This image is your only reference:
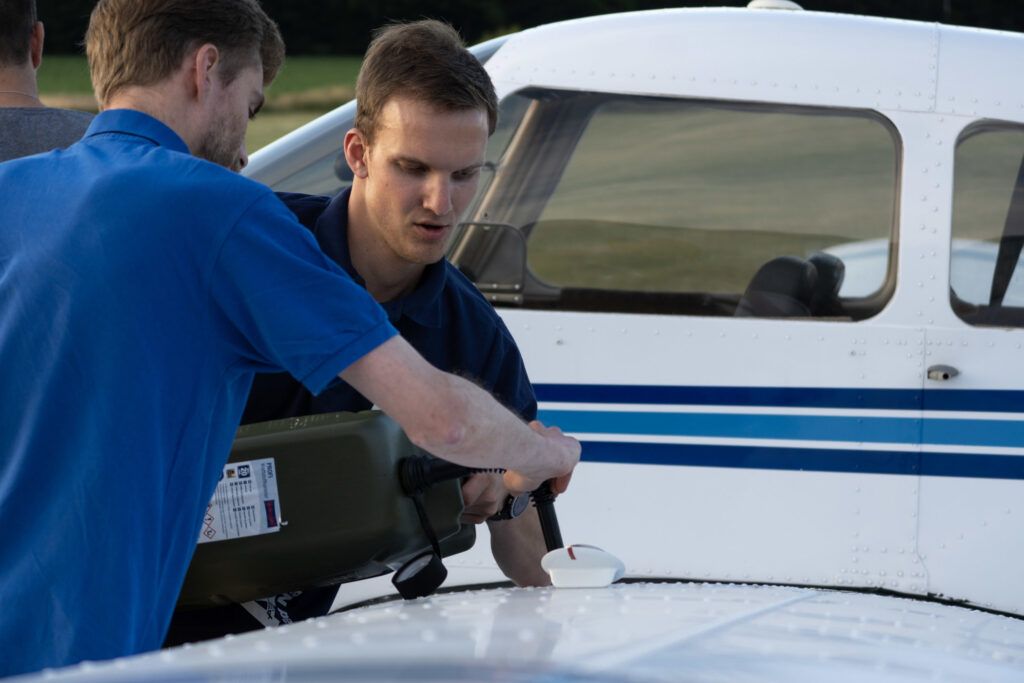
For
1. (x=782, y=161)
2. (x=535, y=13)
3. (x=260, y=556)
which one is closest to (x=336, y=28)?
(x=535, y=13)

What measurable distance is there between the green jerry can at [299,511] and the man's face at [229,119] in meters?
0.41

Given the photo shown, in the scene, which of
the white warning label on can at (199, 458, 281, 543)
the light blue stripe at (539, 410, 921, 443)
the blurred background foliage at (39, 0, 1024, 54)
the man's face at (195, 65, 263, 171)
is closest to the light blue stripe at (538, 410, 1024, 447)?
the light blue stripe at (539, 410, 921, 443)

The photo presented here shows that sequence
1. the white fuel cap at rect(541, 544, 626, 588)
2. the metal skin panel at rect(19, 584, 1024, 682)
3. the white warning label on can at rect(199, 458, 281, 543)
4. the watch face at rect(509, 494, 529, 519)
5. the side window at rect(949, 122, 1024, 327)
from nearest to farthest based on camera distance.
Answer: the metal skin panel at rect(19, 584, 1024, 682), the white warning label on can at rect(199, 458, 281, 543), the white fuel cap at rect(541, 544, 626, 588), the watch face at rect(509, 494, 529, 519), the side window at rect(949, 122, 1024, 327)

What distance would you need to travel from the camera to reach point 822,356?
3.58 m

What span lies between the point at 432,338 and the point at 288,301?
683 mm

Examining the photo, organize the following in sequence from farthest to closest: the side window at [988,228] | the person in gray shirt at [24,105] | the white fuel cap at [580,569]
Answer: the side window at [988,228]
the person in gray shirt at [24,105]
the white fuel cap at [580,569]

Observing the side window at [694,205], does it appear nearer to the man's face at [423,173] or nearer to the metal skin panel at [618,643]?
the man's face at [423,173]

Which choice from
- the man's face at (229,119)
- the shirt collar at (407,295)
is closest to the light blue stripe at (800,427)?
the shirt collar at (407,295)

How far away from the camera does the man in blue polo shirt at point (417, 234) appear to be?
1.98 meters

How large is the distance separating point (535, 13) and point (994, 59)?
28212mm

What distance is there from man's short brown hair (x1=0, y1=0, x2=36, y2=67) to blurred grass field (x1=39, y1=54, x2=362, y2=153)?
15.1 meters

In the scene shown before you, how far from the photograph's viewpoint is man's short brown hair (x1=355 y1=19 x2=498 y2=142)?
2.00 metres

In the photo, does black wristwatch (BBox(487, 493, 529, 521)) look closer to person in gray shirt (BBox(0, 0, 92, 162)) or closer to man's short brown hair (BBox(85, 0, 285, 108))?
man's short brown hair (BBox(85, 0, 285, 108))

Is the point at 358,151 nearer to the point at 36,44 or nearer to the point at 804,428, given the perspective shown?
the point at 36,44
